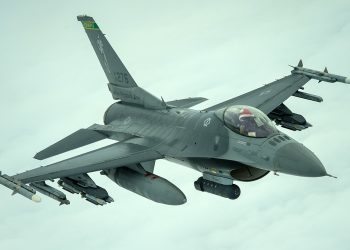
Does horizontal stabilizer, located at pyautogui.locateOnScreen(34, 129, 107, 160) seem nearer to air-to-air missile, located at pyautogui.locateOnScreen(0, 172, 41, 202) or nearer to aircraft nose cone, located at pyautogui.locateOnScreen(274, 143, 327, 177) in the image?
→ air-to-air missile, located at pyautogui.locateOnScreen(0, 172, 41, 202)

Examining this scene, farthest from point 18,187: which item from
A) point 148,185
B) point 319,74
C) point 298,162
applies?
point 319,74

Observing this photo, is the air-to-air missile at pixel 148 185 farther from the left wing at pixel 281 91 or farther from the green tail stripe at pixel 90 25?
the green tail stripe at pixel 90 25

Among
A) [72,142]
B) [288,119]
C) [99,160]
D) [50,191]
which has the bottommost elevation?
[50,191]

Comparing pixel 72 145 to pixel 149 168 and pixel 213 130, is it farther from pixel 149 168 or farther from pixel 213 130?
pixel 213 130

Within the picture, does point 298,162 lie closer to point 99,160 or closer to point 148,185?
point 148,185

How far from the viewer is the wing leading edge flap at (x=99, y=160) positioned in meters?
20.7

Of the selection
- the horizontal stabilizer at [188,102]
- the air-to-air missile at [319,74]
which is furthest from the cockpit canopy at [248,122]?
the air-to-air missile at [319,74]

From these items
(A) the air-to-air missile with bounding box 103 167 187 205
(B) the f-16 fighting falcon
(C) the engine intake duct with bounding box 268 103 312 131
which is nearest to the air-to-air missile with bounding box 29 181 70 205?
(B) the f-16 fighting falcon

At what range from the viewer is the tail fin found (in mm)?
25391

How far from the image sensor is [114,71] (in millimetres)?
26328

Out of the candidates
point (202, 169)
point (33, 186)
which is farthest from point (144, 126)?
point (33, 186)

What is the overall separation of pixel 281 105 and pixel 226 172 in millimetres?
7331

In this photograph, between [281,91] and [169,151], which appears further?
[281,91]

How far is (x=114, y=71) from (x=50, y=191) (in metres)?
7.76
